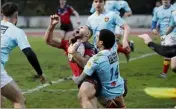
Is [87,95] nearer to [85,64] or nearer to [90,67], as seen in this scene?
[90,67]

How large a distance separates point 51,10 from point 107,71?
102 ft

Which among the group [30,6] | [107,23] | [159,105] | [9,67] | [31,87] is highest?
[107,23]

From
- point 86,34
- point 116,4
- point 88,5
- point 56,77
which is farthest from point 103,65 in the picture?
point 88,5

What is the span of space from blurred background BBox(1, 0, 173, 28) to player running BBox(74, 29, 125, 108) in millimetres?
29751

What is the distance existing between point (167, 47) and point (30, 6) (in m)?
31.9

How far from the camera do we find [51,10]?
128 ft

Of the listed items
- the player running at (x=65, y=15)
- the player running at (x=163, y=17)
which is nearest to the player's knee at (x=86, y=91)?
the player running at (x=163, y=17)

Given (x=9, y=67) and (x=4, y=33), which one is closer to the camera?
(x=4, y=33)

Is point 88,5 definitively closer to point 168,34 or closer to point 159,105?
point 168,34

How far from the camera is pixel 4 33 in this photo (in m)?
8.00

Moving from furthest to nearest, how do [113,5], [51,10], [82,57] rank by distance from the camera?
[51,10]
[113,5]
[82,57]

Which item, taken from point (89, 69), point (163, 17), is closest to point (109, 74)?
point (89, 69)

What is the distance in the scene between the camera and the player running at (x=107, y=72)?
8.10 metres

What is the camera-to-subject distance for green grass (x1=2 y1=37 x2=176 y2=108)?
10.2m
